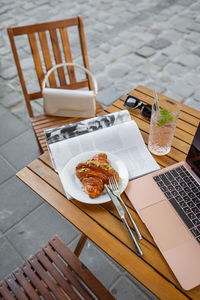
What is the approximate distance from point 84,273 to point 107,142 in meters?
0.54

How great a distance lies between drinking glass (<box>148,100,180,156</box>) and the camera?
→ 1.07 m

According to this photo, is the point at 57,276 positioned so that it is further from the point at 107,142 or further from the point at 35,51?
the point at 35,51

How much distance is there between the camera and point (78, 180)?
1030 mm

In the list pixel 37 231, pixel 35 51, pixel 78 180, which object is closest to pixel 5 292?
pixel 78 180

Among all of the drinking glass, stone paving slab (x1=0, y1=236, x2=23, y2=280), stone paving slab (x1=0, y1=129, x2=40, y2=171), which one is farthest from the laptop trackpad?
Answer: stone paving slab (x1=0, y1=129, x2=40, y2=171)

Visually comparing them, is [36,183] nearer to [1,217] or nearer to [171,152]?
[171,152]

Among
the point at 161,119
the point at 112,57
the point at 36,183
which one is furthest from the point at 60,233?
the point at 112,57

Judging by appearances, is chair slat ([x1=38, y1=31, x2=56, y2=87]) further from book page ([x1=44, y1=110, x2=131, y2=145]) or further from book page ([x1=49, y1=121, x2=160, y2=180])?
book page ([x1=49, y1=121, x2=160, y2=180])

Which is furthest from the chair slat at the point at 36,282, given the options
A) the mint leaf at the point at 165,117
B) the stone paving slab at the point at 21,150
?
the stone paving slab at the point at 21,150

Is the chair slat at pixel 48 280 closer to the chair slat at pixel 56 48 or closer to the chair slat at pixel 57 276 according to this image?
the chair slat at pixel 57 276

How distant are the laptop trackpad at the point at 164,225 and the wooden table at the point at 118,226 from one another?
0.08 ft

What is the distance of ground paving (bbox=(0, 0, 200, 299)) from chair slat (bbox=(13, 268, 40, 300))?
2.02ft

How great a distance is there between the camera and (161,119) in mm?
1072

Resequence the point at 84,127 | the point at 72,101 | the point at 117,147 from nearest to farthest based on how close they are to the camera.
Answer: the point at 117,147, the point at 84,127, the point at 72,101
